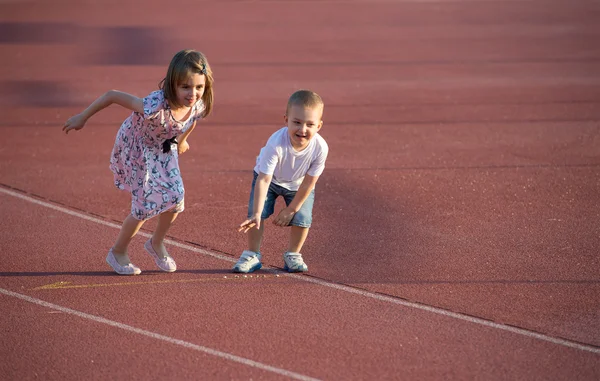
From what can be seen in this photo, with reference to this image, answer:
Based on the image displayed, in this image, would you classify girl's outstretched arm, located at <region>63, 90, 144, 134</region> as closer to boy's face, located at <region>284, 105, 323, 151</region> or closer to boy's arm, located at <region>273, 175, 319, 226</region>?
boy's face, located at <region>284, 105, 323, 151</region>

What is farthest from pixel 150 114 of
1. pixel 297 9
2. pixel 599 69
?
pixel 297 9

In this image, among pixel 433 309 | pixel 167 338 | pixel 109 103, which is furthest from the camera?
pixel 433 309

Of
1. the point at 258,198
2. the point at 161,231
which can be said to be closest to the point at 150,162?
the point at 161,231

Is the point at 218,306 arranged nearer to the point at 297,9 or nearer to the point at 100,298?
the point at 100,298

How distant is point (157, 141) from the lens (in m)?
6.26

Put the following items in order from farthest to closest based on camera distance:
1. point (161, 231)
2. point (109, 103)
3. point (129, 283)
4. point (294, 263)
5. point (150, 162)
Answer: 1. point (294, 263)
2. point (161, 231)
3. point (129, 283)
4. point (150, 162)
5. point (109, 103)

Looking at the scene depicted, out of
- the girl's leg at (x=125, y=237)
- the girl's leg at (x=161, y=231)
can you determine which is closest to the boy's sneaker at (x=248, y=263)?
the girl's leg at (x=161, y=231)

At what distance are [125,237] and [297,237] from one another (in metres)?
1.25

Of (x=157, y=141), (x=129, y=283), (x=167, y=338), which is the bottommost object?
(x=167, y=338)

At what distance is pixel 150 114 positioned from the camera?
5957 mm

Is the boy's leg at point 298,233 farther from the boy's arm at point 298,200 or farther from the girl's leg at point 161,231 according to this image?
the girl's leg at point 161,231

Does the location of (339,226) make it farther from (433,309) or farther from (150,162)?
(150,162)

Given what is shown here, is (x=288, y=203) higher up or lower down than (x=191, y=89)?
lower down

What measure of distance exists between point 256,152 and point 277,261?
335 centimetres
